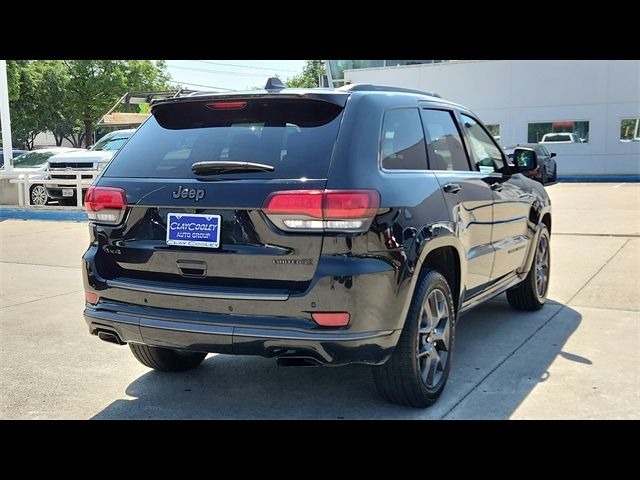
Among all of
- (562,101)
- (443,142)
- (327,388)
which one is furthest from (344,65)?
(327,388)

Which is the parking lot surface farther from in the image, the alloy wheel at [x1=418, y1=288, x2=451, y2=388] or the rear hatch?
the rear hatch

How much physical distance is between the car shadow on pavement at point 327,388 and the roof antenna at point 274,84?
1.94 metres

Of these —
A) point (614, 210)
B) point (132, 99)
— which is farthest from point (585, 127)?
point (132, 99)

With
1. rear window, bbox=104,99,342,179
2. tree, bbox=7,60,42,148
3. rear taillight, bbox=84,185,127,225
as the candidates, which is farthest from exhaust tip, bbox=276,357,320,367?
tree, bbox=7,60,42,148

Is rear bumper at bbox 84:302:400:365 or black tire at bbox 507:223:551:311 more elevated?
rear bumper at bbox 84:302:400:365

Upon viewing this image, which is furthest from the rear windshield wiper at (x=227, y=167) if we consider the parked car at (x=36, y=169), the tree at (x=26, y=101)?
the tree at (x=26, y=101)

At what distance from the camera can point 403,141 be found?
404cm

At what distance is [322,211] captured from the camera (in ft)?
10.8

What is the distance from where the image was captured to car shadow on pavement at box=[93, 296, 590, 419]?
3955 millimetres

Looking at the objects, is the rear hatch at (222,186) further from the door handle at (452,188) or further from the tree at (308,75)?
the tree at (308,75)

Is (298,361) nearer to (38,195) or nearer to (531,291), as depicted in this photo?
(531,291)

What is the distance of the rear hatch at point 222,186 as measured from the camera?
337cm

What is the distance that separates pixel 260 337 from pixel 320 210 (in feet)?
2.34

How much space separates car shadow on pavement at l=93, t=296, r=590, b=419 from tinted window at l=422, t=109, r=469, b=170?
4.77 feet
